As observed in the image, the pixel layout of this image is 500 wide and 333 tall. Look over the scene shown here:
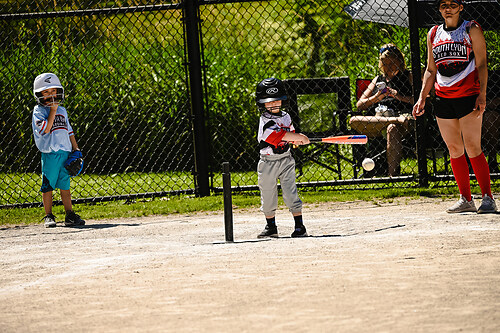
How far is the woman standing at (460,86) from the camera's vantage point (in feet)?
21.8

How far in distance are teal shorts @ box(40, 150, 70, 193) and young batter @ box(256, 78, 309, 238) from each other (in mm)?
2244

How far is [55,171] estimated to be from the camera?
301 inches

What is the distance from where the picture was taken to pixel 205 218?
7.71 metres

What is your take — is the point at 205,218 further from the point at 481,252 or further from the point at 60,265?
the point at 481,252

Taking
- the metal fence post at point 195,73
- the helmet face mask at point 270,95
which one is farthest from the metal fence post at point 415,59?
the helmet face mask at point 270,95

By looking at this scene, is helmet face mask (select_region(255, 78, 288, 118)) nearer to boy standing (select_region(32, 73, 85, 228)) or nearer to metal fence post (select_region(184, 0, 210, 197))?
boy standing (select_region(32, 73, 85, 228))

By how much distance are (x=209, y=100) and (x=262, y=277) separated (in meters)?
7.50

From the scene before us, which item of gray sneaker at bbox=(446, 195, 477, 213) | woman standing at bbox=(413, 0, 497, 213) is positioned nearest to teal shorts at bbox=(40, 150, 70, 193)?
woman standing at bbox=(413, 0, 497, 213)

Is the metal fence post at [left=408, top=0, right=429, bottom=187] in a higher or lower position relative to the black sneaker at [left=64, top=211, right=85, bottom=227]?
higher

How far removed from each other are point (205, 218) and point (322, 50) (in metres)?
6.69

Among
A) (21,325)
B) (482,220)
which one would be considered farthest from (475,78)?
(21,325)

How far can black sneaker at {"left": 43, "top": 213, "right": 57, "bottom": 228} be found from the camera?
7.59 metres

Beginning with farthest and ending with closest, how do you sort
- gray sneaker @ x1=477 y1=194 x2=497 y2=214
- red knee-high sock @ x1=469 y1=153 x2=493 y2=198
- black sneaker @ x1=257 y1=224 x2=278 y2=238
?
red knee-high sock @ x1=469 y1=153 x2=493 y2=198 → gray sneaker @ x1=477 y1=194 x2=497 y2=214 → black sneaker @ x1=257 y1=224 x2=278 y2=238

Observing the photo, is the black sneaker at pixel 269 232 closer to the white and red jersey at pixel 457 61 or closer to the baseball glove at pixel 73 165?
the white and red jersey at pixel 457 61
